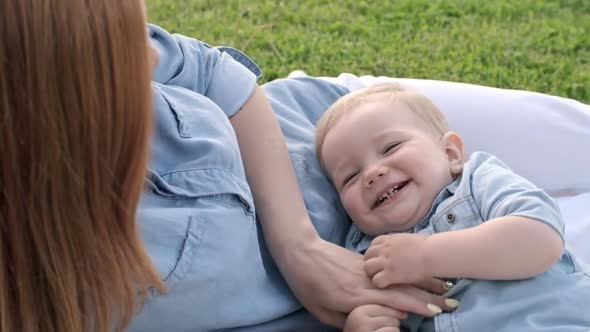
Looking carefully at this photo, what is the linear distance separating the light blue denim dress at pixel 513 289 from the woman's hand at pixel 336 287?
47 millimetres

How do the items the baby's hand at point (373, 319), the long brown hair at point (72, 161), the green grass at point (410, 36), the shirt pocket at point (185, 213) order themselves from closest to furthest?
1. the long brown hair at point (72, 161)
2. the shirt pocket at point (185, 213)
3. the baby's hand at point (373, 319)
4. the green grass at point (410, 36)

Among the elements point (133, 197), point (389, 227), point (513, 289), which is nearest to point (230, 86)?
point (389, 227)

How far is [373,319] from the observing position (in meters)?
1.45

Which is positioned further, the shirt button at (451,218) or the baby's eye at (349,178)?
the baby's eye at (349,178)

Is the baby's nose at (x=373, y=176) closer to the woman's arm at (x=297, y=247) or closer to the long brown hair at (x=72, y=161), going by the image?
the woman's arm at (x=297, y=247)

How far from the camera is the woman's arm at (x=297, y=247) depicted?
1495 millimetres

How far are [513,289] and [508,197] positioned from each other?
16 centimetres

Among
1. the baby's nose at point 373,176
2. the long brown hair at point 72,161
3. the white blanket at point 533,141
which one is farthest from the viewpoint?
the white blanket at point 533,141

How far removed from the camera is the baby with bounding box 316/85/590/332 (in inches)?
55.7

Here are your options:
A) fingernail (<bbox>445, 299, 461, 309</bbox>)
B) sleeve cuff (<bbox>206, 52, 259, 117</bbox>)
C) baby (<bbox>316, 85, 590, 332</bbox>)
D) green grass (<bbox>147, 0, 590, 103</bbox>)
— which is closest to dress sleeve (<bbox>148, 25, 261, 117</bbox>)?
sleeve cuff (<bbox>206, 52, 259, 117</bbox>)

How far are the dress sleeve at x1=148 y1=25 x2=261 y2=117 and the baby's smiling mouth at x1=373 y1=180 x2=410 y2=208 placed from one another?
0.33 meters

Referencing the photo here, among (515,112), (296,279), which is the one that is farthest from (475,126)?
(296,279)

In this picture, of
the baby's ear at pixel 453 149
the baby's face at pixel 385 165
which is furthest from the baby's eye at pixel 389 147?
the baby's ear at pixel 453 149

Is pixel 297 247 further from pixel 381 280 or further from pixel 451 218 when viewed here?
pixel 451 218
